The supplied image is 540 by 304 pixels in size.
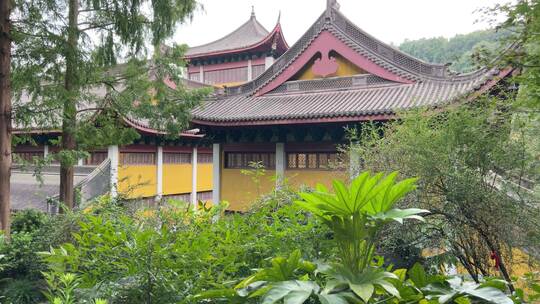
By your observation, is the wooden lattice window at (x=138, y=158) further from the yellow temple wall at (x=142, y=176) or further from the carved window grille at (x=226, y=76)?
A: the carved window grille at (x=226, y=76)

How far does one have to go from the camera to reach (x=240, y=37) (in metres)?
22.7

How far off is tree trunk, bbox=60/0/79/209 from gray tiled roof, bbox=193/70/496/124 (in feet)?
7.55

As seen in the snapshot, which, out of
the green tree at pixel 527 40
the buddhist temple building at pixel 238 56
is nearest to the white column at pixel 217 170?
the green tree at pixel 527 40

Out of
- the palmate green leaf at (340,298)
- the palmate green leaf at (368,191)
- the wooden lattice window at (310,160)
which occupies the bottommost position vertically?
the palmate green leaf at (340,298)

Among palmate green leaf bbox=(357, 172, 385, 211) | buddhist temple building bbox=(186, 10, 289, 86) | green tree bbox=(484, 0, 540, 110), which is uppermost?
buddhist temple building bbox=(186, 10, 289, 86)

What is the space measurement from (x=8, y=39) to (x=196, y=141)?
10.6 m

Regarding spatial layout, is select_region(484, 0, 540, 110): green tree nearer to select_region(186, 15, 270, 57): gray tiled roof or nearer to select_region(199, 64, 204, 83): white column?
select_region(199, 64, 204, 83): white column

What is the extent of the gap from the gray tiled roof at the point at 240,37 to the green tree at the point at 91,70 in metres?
14.5

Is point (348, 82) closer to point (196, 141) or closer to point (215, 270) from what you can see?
point (215, 270)

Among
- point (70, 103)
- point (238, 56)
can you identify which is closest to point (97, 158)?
point (70, 103)

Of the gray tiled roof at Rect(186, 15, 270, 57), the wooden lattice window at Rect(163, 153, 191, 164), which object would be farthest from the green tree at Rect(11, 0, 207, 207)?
the gray tiled roof at Rect(186, 15, 270, 57)

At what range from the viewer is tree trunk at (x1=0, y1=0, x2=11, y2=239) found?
5203mm

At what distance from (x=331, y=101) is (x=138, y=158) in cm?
745

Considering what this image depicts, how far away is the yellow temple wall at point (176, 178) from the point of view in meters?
14.6
